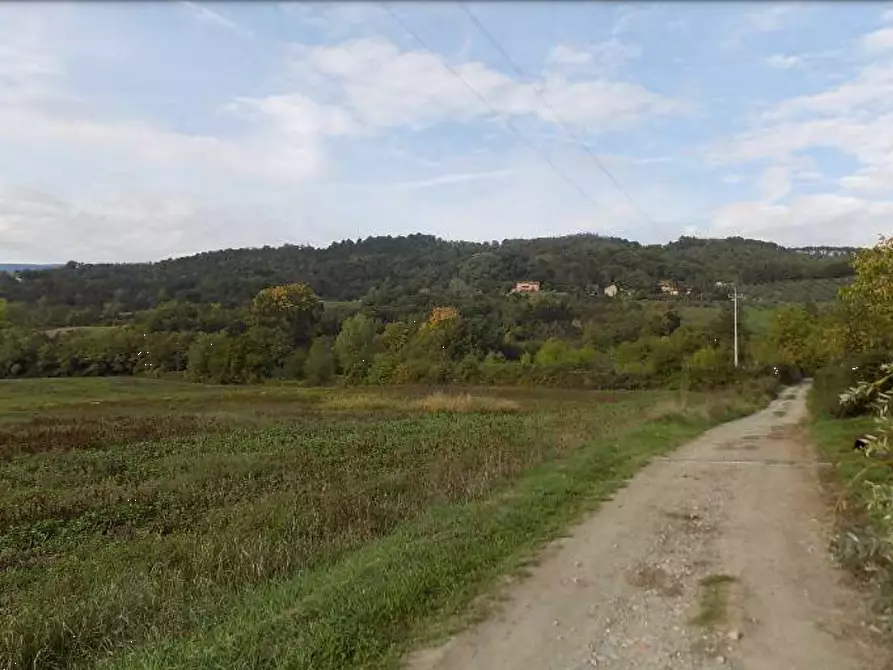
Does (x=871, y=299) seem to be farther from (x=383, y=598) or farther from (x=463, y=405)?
(x=463, y=405)

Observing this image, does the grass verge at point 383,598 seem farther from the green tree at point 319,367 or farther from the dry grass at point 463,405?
the green tree at point 319,367

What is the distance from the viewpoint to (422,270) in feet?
488

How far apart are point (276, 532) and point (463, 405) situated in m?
31.7

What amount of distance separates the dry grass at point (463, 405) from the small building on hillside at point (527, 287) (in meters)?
79.5

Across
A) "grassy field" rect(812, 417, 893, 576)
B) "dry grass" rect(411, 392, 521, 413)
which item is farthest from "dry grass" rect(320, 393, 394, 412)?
"grassy field" rect(812, 417, 893, 576)

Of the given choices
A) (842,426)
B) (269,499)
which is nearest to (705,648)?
(269,499)

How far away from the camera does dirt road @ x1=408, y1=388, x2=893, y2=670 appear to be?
214 inches

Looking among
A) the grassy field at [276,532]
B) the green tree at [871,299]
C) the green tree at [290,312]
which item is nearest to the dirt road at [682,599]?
the grassy field at [276,532]

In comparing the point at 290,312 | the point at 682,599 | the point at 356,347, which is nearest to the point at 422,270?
the point at 290,312

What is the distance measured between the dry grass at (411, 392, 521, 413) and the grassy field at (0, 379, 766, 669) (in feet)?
46.1

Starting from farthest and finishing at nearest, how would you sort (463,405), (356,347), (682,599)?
(356,347) < (463,405) < (682,599)

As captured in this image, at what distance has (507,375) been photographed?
66938 millimetres

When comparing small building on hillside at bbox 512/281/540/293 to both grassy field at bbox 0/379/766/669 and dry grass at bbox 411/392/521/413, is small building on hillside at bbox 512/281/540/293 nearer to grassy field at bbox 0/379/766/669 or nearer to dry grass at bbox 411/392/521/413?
dry grass at bbox 411/392/521/413

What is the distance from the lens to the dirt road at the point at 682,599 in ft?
17.8
